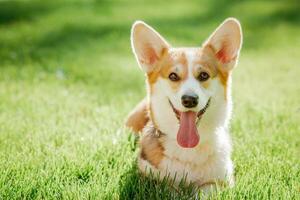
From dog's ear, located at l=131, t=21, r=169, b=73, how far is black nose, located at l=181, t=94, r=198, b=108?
0.59m

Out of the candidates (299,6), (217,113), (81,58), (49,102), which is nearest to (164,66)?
(217,113)

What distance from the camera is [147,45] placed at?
4.20m

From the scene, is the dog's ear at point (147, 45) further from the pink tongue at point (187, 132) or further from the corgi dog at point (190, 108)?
the pink tongue at point (187, 132)

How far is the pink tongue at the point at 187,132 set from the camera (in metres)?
3.79

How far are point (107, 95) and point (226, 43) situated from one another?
2.67m

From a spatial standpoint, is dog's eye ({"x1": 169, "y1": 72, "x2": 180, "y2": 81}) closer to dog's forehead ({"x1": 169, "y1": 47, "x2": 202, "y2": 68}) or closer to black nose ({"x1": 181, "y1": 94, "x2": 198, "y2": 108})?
dog's forehead ({"x1": 169, "y1": 47, "x2": 202, "y2": 68})

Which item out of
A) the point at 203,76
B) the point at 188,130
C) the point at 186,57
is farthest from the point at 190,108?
the point at 186,57

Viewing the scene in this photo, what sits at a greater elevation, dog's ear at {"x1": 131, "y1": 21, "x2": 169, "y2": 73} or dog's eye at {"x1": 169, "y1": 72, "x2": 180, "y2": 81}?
dog's ear at {"x1": 131, "y1": 21, "x2": 169, "y2": 73}

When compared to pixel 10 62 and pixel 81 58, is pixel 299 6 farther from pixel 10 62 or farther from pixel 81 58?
pixel 10 62

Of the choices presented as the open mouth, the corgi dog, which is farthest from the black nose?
the open mouth

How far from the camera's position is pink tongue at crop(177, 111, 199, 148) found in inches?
149

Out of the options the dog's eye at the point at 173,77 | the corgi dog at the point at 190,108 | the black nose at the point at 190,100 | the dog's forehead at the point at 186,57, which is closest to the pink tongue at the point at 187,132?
the corgi dog at the point at 190,108

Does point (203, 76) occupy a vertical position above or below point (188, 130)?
above

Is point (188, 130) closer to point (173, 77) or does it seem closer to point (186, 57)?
point (173, 77)
